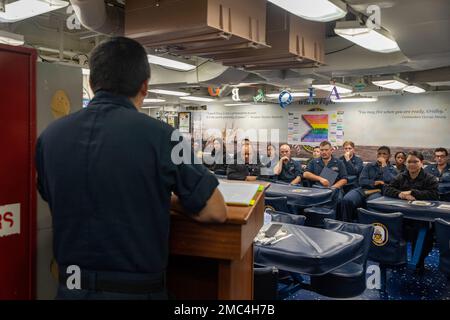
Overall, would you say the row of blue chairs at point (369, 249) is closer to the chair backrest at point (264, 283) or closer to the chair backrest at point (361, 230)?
the chair backrest at point (361, 230)

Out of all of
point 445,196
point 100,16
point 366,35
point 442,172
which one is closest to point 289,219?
point 366,35

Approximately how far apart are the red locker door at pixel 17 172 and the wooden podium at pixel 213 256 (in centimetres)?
58

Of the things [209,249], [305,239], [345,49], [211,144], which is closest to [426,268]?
[305,239]

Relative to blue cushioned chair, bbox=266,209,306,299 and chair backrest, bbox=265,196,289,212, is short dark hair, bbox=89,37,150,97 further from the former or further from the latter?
chair backrest, bbox=265,196,289,212

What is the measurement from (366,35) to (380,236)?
1988 millimetres

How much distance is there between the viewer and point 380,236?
13.4 feet

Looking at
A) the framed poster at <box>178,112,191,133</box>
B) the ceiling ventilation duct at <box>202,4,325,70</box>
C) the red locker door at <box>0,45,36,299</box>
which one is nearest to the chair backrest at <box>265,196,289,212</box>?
the ceiling ventilation duct at <box>202,4,325,70</box>

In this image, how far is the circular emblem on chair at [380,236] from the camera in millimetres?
4039

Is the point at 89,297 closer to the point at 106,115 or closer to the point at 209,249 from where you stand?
the point at 209,249

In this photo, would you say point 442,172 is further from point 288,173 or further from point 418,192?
point 288,173

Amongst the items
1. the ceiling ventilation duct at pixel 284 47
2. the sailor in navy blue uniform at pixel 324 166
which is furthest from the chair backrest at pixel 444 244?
the sailor in navy blue uniform at pixel 324 166

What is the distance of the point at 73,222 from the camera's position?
1.26 metres

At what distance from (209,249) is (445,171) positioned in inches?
281

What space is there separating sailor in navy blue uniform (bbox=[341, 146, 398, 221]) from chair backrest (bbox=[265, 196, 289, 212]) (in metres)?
1.65
